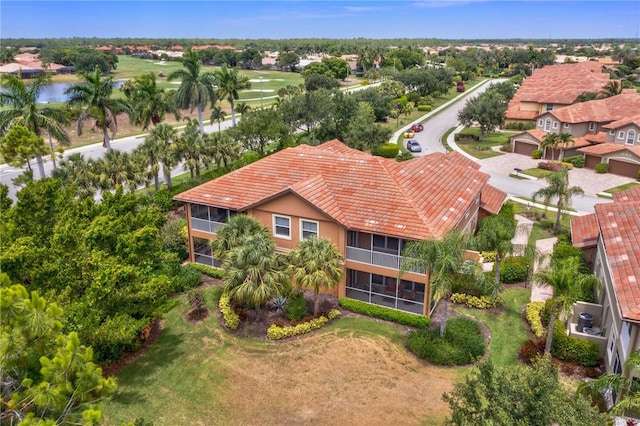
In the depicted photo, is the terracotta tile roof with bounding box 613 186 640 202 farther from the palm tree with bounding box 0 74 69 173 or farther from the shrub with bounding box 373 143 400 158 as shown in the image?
the palm tree with bounding box 0 74 69 173

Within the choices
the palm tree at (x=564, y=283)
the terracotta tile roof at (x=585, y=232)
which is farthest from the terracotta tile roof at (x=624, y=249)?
the terracotta tile roof at (x=585, y=232)

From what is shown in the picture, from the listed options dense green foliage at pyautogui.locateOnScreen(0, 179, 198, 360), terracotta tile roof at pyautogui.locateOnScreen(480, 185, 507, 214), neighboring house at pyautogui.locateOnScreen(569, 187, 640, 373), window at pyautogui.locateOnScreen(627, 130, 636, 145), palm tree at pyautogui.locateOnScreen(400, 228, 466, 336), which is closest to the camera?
neighboring house at pyautogui.locateOnScreen(569, 187, 640, 373)

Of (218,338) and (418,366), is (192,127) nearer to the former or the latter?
(218,338)

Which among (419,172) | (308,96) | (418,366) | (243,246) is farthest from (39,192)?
(308,96)

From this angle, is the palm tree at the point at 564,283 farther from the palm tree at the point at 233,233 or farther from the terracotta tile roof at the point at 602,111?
the terracotta tile roof at the point at 602,111

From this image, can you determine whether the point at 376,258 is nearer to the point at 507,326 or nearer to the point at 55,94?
the point at 507,326

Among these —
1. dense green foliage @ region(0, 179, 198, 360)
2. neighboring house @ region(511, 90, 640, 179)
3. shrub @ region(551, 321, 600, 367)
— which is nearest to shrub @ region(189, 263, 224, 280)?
dense green foliage @ region(0, 179, 198, 360)

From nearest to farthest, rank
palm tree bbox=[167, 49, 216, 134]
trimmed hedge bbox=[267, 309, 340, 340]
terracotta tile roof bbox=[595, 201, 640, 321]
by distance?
1. terracotta tile roof bbox=[595, 201, 640, 321]
2. trimmed hedge bbox=[267, 309, 340, 340]
3. palm tree bbox=[167, 49, 216, 134]
